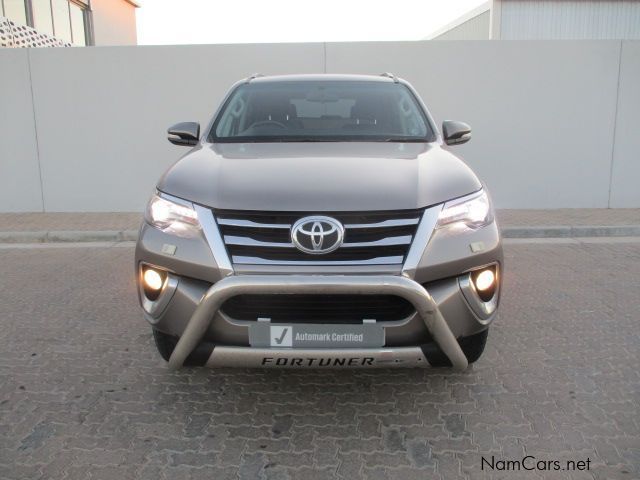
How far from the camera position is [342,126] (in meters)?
3.92

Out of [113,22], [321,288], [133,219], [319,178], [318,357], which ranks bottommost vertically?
[133,219]

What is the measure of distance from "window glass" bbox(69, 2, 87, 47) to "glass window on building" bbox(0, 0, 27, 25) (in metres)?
4.22

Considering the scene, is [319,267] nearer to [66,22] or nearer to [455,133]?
[455,133]

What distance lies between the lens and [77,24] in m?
22.9

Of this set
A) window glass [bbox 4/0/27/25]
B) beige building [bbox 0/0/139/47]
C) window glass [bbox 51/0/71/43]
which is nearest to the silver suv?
beige building [bbox 0/0/139/47]

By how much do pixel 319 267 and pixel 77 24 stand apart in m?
24.2

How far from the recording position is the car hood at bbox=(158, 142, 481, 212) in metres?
2.60

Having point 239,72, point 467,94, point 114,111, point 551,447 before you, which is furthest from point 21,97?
point 551,447

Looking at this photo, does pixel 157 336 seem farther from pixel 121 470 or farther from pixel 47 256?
pixel 47 256

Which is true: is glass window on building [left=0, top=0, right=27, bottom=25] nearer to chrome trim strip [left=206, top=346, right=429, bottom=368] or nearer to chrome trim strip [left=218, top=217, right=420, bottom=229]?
chrome trim strip [left=218, top=217, right=420, bottom=229]

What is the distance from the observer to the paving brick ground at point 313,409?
2.51 m

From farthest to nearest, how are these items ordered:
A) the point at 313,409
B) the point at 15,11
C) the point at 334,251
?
the point at 15,11
the point at 313,409
the point at 334,251

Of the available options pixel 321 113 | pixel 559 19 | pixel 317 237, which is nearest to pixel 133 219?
pixel 321 113

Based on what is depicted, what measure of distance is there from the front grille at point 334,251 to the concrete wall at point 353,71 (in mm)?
6469
